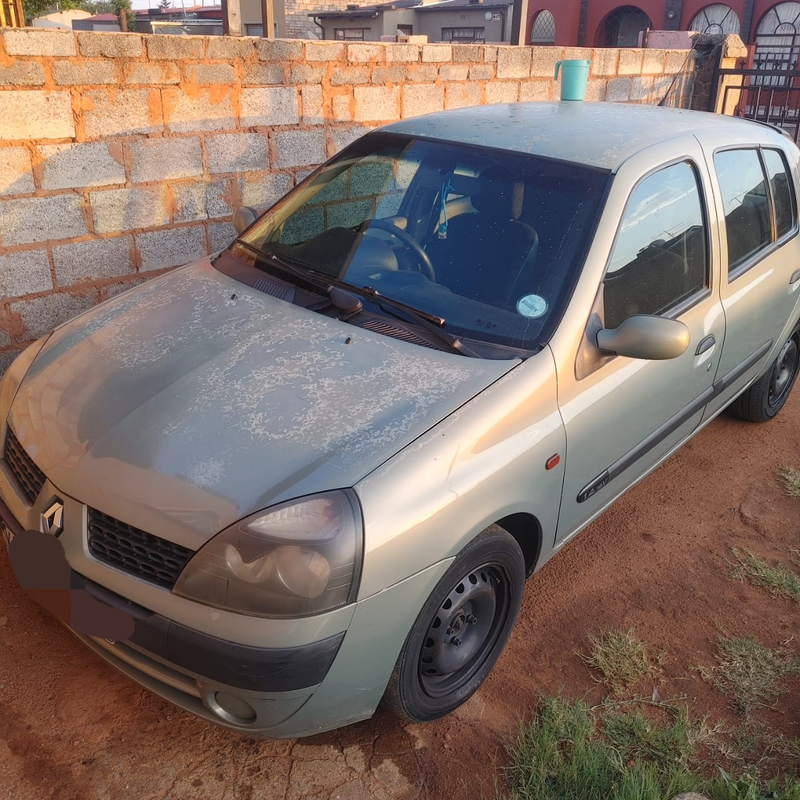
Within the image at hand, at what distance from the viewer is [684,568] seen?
3.46 metres

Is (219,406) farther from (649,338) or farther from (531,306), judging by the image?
(649,338)

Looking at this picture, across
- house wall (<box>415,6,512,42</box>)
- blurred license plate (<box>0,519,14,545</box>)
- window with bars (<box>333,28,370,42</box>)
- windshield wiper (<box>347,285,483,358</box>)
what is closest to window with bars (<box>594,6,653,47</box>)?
house wall (<box>415,6,512,42</box>)

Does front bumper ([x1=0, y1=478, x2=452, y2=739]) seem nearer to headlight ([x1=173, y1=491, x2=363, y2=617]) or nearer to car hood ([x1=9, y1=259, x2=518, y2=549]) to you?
headlight ([x1=173, y1=491, x2=363, y2=617])

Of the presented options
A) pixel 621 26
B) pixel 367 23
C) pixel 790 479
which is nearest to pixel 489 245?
pixel 790 479

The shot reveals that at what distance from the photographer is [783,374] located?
4.73m

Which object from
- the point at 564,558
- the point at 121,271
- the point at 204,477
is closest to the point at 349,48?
the point at 121,271

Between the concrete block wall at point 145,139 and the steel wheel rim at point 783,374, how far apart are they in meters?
3.31

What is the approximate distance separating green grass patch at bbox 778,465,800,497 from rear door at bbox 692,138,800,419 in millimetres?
538

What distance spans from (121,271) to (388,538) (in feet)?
11.1

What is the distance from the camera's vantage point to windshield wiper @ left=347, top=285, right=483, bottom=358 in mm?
2609

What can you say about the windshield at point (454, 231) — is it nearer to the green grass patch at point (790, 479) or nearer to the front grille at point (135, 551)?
the front grille at point (135, 551)

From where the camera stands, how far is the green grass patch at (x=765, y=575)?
330cm

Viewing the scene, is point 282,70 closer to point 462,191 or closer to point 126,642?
point 462,191

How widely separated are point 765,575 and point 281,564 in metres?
2.35
